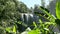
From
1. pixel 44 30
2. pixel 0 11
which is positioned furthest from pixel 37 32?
pixel 0 11

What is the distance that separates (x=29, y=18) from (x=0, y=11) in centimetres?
1472

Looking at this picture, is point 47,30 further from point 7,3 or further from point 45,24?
point 7,3

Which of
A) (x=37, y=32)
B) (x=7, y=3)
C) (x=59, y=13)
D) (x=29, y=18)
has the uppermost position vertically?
(x=59, y=13)

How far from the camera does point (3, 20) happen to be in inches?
688

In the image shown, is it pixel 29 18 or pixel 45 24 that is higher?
pixel 45 24

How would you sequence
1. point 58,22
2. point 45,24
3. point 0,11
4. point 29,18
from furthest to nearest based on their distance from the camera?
1. point 29,18
2. point 0,11
3. point 45,24
4. point 58,22

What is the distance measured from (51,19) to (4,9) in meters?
15.5

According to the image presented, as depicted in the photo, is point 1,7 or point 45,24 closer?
point 45,24

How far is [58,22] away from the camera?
7.11 feet

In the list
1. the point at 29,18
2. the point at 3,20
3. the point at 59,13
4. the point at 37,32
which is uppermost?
the point at 59,13

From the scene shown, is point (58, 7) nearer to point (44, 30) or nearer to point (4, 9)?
point (44, 30)

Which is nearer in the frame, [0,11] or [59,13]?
[59,13]

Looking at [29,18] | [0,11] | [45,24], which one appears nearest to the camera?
[45,24]

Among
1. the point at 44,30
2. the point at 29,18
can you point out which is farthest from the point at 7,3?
the point at 44,30
